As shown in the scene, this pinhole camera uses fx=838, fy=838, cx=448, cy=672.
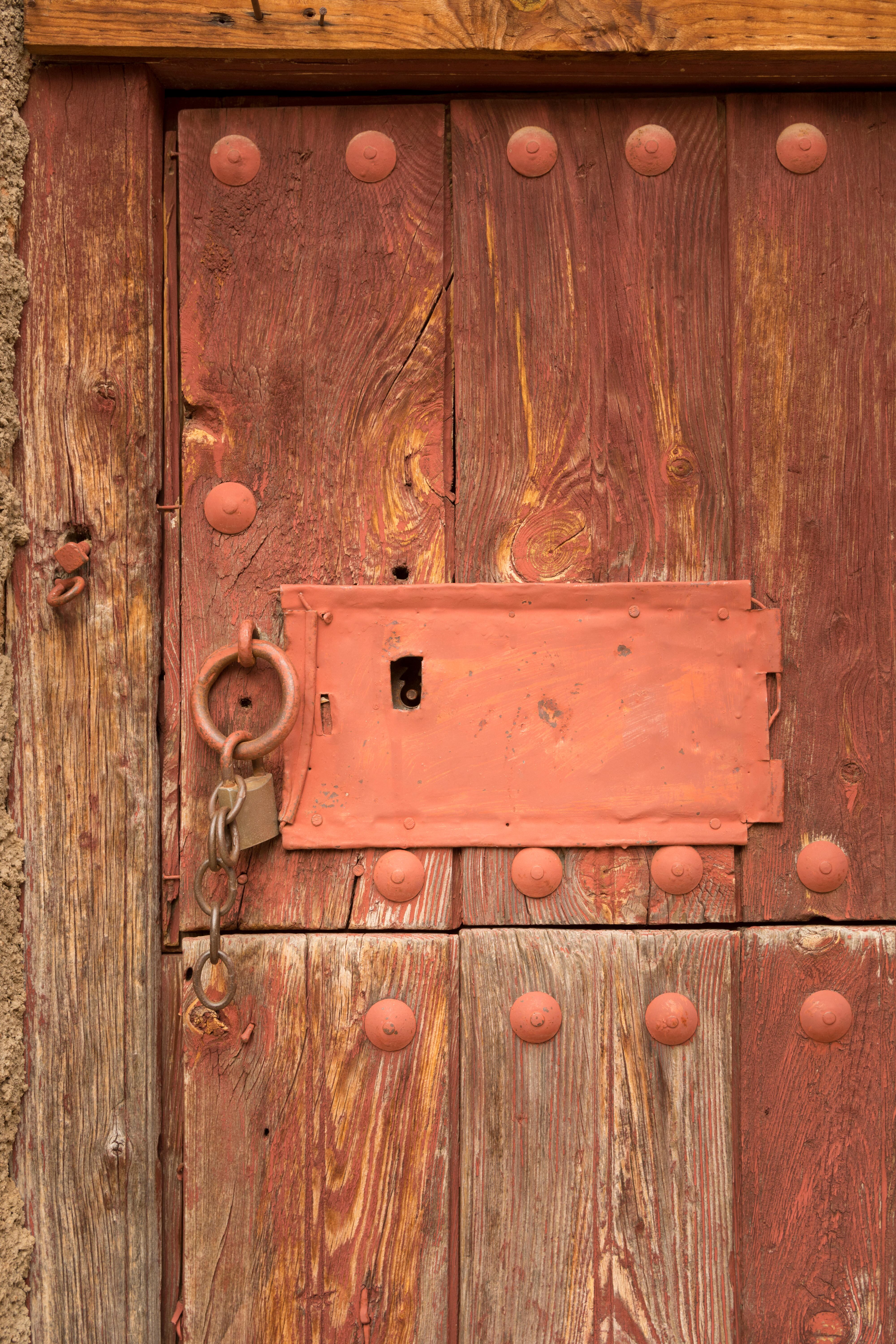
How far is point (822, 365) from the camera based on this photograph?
89cm

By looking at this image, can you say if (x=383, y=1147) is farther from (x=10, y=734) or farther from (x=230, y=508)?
(x=230, y=508)

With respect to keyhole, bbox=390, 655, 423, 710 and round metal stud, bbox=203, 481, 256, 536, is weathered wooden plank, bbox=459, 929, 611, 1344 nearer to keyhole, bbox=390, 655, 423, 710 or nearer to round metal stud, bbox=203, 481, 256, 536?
keyhole, bbox=390, 655, 423, 710

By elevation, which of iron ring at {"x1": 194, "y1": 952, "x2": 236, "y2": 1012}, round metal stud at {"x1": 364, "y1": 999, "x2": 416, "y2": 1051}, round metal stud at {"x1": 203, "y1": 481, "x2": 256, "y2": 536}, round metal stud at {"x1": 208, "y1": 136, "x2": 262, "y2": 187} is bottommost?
round metal stud at {"x1": 364, "y1": 999, "x2": 416, "y2": 1051}

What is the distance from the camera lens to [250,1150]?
0.85 metres

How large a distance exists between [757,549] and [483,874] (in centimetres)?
45

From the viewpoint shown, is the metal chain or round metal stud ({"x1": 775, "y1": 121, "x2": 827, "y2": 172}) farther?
round metal stud ({"x1": 775, "y1": 121, "x2": 827, "y2": 172})

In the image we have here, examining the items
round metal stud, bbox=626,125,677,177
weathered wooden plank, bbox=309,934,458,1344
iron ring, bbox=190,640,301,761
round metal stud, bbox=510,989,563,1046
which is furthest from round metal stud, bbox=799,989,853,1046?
round metal stud, bbox=626,125,677,177

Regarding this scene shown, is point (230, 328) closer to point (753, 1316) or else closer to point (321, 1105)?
point (321, 1105)

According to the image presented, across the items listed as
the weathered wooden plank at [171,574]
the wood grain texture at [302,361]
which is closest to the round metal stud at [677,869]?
the wood grain texture at [302,361]

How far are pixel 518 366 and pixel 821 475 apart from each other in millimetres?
340

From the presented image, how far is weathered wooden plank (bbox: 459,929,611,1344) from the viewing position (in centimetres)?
85

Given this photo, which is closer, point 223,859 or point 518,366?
point 223,859

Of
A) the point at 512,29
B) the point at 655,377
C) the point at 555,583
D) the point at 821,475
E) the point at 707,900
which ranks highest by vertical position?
the point at 512,29

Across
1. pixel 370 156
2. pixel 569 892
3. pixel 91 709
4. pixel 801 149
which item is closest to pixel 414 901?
pixel 569 892
